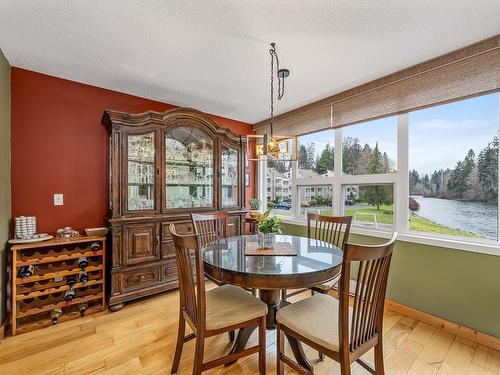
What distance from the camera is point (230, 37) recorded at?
1889 millimetres

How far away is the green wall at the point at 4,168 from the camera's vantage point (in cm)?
207

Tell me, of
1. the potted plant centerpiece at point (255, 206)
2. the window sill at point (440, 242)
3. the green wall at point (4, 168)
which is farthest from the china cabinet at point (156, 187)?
the window sill at point (440, 242)

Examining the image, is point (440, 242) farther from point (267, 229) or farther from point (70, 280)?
point (70, 280)

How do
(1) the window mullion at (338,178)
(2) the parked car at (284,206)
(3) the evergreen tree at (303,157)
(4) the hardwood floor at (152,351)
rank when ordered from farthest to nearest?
(2) the parked car at (284,206) < (3) the evergreen tree at (303,157) < (1) the window mullion at (338,178) < (4) the hardwood floor at (152,351)

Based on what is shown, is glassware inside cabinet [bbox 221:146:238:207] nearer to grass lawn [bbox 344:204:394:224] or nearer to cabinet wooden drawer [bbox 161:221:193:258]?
cabinet wooden drawer [bbox 161:221:193:258]

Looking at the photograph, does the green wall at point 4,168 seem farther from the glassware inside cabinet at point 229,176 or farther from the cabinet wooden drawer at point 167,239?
the glassware inside cabinet at point 229,176

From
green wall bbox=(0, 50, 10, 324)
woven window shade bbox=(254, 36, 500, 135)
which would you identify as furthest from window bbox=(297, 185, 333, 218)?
green wall bbox=(0, 50, 10, 324)

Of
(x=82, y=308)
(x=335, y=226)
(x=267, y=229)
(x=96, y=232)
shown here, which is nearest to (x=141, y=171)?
(x=96, y=232)

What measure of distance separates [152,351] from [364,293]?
64.5 inches

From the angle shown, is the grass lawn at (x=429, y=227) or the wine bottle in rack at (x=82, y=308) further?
the wine bottle in rack at (x=82, y=308)

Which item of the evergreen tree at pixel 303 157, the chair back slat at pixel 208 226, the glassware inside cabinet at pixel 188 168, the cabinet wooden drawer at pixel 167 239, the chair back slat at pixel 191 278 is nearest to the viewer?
the chair back slat at pixel 191 278

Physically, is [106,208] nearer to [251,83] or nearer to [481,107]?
[251,83]

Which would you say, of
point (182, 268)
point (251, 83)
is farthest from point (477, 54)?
point (182, 268)

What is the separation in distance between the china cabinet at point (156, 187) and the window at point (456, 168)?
214cm
